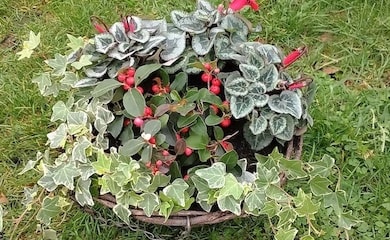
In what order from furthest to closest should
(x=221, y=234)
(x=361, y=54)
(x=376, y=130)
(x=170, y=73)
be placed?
1. (x=361, y=54)
2. (x=376, y=130)
3. (x=221, y=234)
4. (x=170, y=73)

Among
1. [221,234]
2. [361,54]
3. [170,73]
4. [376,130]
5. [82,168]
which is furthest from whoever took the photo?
[361,54]

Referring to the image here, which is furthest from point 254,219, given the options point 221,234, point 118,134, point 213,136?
point 118,134

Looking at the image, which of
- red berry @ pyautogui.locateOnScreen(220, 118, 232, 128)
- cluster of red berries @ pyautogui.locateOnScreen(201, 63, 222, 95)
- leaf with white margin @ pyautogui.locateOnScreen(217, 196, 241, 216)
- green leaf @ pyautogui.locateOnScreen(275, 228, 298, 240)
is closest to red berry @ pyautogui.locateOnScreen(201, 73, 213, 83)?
cluster of red berries @ pyautogui.locateOnScreen(201, 63, 222, 95)

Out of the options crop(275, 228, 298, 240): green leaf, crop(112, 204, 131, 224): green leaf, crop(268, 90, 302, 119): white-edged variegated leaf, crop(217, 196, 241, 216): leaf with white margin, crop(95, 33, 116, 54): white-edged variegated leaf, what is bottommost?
crop(275, 228, 298, 240): green leaf

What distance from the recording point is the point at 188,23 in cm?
209

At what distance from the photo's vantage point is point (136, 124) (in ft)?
6.48

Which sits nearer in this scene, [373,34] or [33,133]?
[33,133]

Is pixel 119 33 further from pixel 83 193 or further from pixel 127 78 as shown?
pixel 83 193

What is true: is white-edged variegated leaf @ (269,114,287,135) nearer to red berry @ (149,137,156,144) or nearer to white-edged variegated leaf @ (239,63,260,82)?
white-edged variegated leaf @ (239,63,260,82)

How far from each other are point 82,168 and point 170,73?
384mm

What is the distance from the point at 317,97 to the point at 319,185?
0.73m

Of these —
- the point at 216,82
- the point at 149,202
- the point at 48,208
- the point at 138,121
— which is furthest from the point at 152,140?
the point at 48,208

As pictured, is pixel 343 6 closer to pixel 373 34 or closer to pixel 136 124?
pixel 373 34

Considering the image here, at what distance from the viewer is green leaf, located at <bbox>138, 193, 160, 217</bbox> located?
187 cm
